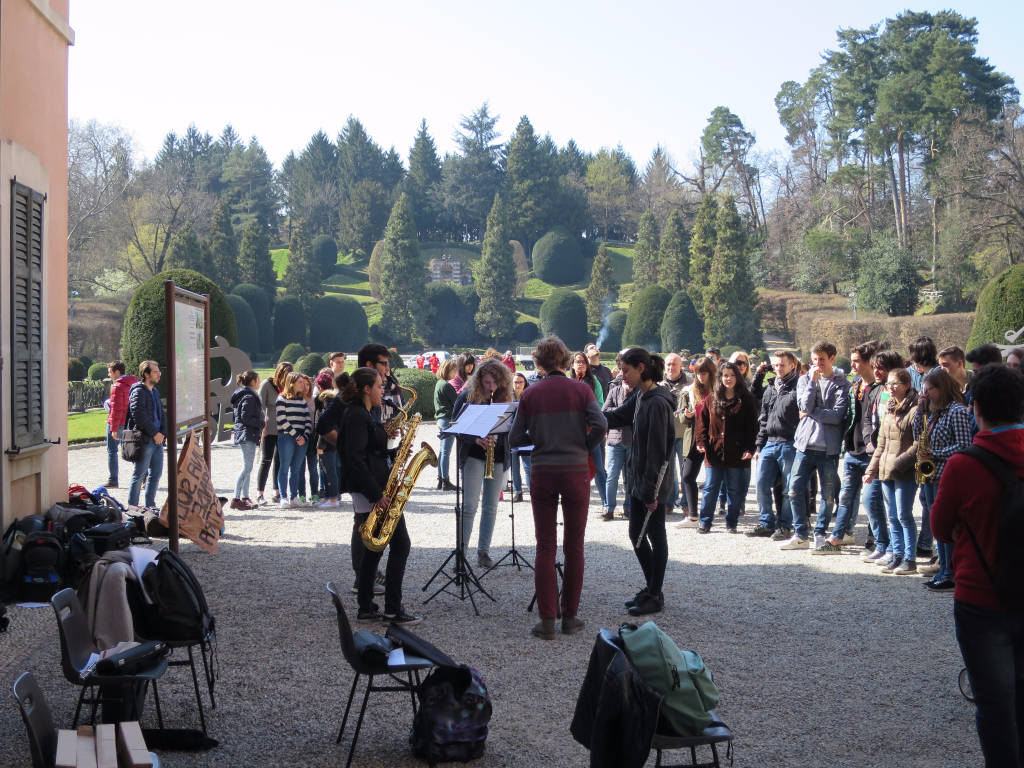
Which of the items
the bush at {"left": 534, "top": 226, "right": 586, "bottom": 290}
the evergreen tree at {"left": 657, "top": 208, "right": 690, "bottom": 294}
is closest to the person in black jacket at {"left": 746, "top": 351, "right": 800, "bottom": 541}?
the evergreen tree at {"left": 657, "top": 208, "right": 690, "bottom": 294}

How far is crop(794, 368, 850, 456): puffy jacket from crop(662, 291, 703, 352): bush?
41.4 metres

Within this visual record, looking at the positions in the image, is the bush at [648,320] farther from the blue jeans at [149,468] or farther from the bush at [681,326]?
the blue jeans at [149,468]

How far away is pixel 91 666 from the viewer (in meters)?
4.32

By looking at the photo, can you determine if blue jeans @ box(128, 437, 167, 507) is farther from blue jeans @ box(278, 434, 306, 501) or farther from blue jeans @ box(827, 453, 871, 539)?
blue jeans @ box(827, 453, 871, 539)

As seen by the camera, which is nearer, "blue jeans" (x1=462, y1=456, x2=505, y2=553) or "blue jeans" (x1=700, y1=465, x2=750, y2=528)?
"blue jeans" (x1=462, y1=456, x2=505, y2=553)

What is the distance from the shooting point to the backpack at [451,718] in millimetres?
4172

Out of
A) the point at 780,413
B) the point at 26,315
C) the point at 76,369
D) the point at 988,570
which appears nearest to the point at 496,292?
the point at 76,369

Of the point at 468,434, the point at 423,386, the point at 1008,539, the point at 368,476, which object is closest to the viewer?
the point at 1008,539

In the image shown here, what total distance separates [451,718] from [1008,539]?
2.44 meters

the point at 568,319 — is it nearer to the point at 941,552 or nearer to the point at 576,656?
the point at 941,552

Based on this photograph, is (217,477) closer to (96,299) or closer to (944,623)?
(944,623)

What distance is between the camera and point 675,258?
57.9m

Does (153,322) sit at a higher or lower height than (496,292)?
lower

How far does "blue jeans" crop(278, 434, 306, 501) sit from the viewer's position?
1134cm
